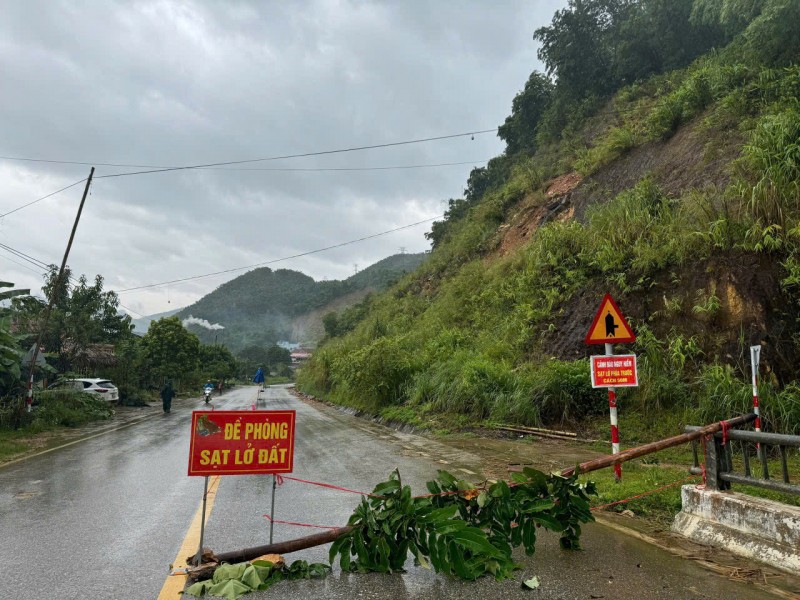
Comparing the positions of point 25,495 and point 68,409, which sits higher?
point 68,409

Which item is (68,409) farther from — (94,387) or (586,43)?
(586,43)

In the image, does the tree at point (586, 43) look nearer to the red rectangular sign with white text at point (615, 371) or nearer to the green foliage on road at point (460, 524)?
the red rectangular sign with white text at point (615, 371)

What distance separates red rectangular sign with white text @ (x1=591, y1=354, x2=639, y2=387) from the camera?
7219 millimetres

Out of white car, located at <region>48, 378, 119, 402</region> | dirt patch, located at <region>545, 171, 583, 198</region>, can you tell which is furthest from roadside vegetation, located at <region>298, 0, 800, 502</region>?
white car, located at <region>48, 378, 119, 402</region>

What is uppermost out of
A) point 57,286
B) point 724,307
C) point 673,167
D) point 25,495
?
point 673,167

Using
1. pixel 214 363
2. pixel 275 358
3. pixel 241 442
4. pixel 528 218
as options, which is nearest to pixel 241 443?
pixel 241 442

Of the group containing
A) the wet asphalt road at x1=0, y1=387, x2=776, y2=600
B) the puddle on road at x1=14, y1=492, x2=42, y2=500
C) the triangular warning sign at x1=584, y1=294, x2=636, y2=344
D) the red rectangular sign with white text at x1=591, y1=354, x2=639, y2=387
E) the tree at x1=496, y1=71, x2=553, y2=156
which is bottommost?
the puddle on road at x1=14, y1=492, x2=42, y2=500

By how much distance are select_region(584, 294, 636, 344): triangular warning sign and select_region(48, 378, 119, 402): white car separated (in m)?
20.3

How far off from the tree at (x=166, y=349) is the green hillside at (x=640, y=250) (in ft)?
48.2

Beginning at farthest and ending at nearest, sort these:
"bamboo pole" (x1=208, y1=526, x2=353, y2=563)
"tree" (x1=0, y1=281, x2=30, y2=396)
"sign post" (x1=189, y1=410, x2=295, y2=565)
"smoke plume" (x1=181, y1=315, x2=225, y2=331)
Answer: "smoke plume" (x1=181, y1=315, x2=225, y2=331) < "tree" (x1=0, y1=281, x2=30, y2=396) < "sign post" (x1=189, y1=410, x2=295, y2=565) < "bamboo pole" (x1=208, y1=526, x2=353, y2=563)

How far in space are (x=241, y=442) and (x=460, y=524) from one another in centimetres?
195

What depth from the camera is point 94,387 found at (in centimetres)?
2223

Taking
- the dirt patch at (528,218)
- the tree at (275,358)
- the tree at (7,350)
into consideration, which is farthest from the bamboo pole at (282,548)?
the tree at (275,358)

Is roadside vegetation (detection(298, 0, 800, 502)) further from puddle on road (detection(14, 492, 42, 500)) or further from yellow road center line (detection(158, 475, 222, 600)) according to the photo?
puddle on road (detection(14, 492, 42, 500))
